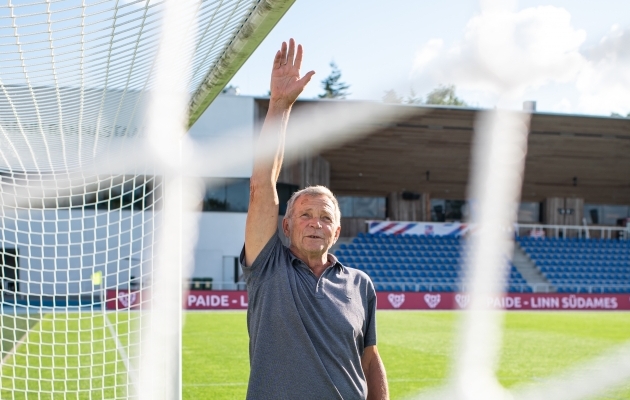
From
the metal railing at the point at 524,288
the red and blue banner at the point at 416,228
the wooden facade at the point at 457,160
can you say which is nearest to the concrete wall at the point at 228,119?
the wooden facade at the point at 457,160

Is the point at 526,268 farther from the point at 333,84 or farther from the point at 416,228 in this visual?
the point at 333,84

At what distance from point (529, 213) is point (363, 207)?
681cm

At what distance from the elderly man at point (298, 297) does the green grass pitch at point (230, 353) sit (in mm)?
1796

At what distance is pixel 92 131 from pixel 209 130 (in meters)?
17.9

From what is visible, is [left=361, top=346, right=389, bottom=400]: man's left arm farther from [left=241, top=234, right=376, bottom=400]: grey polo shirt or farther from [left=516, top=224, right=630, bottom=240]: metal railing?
[left=516, top=224, right=630, bottom=240]: metal railing

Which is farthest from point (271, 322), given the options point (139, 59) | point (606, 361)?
point (606, 361)

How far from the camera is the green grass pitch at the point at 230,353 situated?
6020mm

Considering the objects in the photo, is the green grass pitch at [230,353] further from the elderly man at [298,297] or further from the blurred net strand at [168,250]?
the elderly man at [298,297]

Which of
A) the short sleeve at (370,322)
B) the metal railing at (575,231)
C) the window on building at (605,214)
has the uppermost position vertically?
the short sleeve at (370,322)

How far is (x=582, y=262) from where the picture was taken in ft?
87.4

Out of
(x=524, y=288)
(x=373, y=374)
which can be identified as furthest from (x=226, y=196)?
(x=373, y=374)

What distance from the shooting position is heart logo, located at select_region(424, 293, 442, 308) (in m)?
20.5

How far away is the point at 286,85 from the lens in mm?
2422

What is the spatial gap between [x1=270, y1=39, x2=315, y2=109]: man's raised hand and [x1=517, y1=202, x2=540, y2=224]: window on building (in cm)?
2862
